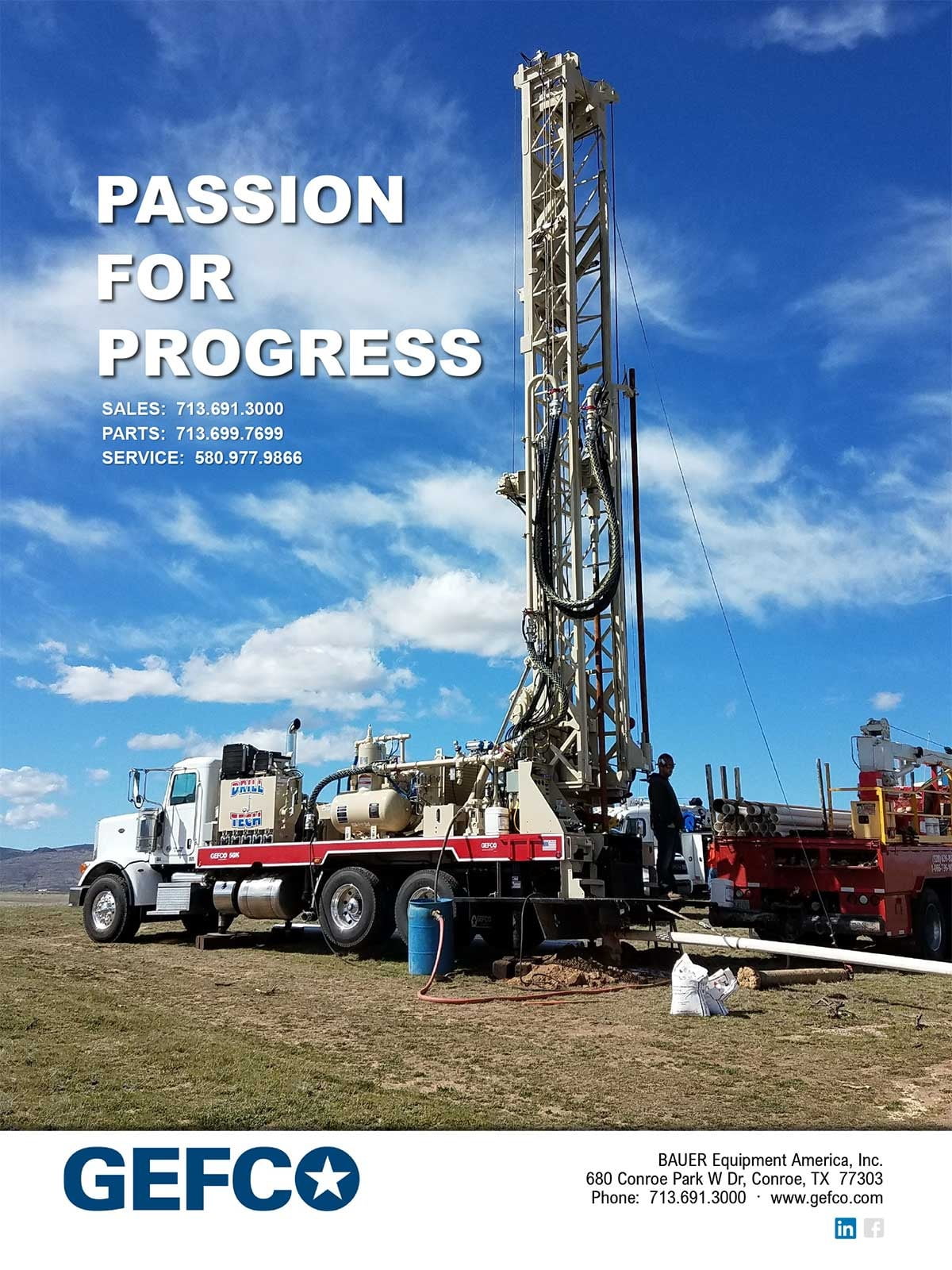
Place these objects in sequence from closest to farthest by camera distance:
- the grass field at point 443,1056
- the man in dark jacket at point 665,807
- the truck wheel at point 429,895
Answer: the grass field at point 443,1056
the truck wheel at point 429,895
the man in dark jacket at point 665,807

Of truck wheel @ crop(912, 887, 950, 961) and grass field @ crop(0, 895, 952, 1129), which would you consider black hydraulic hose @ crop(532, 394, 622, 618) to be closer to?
grass field @ crop(0, 895, 952, 1129)

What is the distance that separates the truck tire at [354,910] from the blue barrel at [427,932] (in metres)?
1.52

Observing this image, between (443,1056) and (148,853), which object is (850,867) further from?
(148,853)

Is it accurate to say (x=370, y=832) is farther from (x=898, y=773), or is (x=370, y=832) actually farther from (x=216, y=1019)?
(x=898, y=773)

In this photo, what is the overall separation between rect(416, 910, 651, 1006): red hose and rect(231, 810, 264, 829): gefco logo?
5305 millimetres

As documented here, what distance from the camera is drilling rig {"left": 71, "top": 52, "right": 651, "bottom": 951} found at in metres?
14.2

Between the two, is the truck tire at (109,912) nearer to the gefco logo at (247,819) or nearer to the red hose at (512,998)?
the gefco logo at (247,819)

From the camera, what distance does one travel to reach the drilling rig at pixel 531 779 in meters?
14.2

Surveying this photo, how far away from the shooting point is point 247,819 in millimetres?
17766

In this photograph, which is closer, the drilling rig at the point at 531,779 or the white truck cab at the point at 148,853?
the drilling rig at the point at 531,779
